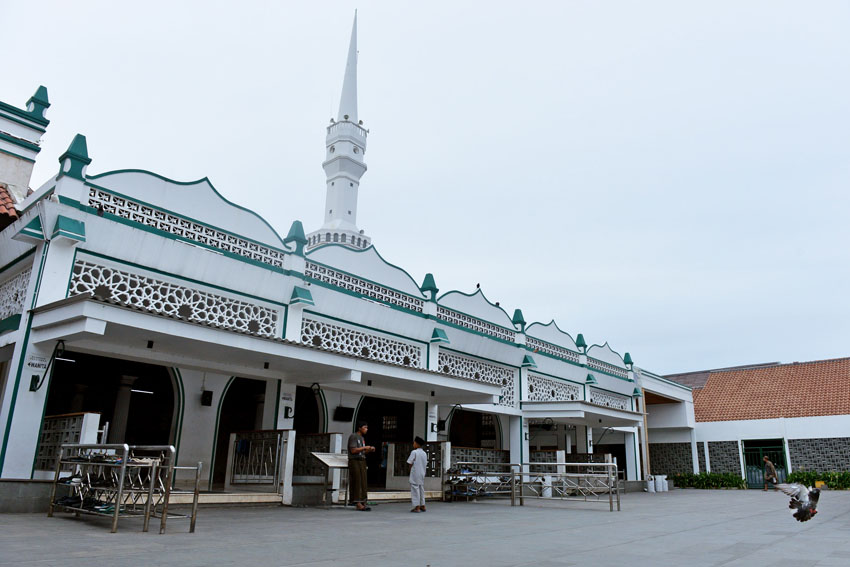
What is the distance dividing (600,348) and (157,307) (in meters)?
16.4

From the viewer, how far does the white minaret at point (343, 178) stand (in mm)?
27203

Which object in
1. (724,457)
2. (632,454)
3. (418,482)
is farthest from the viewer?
(724,457)

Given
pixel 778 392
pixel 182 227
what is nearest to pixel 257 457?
pixel 182 227

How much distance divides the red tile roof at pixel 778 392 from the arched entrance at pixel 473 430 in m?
12.4

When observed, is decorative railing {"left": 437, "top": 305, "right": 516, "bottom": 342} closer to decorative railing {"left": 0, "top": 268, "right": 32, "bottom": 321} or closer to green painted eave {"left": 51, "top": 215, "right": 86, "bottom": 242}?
green painted eave {"left": 51, "top": 215, "right": 86, "bottom": 242}

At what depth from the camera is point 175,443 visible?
10664mm

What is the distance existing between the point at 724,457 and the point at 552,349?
1119 centimetres

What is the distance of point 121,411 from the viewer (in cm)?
1318

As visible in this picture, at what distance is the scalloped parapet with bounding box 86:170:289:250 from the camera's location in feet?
31.2

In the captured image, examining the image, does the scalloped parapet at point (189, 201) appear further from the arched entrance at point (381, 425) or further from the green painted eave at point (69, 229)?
the arched entrance at point (381, 425)

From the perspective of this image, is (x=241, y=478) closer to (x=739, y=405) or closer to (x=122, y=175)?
(x=122, y=175)

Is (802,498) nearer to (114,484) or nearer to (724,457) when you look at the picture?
(114,484)

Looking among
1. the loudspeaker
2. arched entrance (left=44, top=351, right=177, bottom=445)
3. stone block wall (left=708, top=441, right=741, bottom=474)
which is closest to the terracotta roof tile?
arched entrance (left=44, top=351, right=177, bottom=445)

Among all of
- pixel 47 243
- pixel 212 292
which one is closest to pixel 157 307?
pixel 212 292
